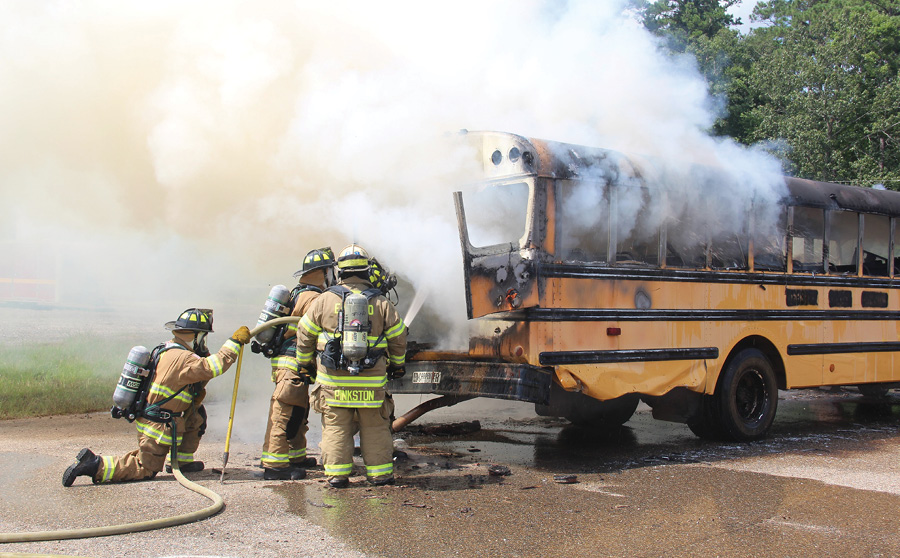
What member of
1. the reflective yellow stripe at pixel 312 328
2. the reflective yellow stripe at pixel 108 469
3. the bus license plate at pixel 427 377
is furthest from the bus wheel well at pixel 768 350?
the reflective yellow stripe at pixel 108 469

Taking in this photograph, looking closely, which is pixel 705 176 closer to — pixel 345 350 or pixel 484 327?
pixel 484 327

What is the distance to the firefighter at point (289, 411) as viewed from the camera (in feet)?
20.3

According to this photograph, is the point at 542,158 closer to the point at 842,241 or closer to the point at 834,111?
the point at 842,241

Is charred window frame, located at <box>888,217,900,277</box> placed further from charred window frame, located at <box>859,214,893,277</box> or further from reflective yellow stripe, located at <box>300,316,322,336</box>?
reflective yellow stripe, located at <box>300,316,322,336</box>

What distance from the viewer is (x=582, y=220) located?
22.6ft

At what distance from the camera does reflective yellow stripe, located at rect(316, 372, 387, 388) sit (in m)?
5.89

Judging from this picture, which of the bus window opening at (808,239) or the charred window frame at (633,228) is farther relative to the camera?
the bus window opening at (808,239)

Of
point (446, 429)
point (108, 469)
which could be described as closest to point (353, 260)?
point (108, 469)

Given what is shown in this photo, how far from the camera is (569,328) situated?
6664 mm

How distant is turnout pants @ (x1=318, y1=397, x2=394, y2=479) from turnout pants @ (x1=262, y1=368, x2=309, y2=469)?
47 cm

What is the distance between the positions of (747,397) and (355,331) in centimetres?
468

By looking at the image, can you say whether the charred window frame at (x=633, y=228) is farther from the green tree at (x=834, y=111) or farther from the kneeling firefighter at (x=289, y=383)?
the green tree at (x=834, y=111)

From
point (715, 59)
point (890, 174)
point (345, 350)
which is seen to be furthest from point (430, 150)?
point (715, 59)

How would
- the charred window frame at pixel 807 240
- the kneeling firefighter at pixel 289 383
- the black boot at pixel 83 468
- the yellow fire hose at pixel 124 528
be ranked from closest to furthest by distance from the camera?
the yellow fire hose at pixel 124 528
the black boot at pixel 83 468
the kneeling firefighter at pixel 289 383
the charred window frame at pixel 807 240
